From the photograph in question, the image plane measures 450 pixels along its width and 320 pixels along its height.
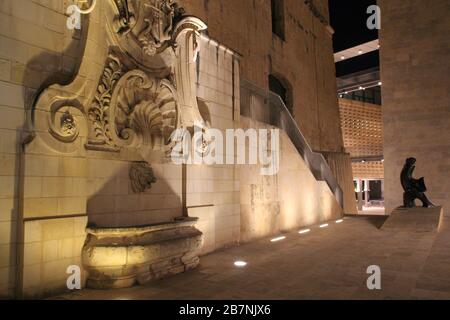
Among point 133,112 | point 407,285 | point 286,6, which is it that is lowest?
point 407,285

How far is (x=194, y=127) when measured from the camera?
23.1 feet

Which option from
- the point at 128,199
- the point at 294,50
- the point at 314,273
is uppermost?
the point at 294,50

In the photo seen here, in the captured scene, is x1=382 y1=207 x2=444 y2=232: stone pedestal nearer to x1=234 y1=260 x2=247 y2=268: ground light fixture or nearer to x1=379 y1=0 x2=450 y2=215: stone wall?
x1=234 y1=260 x2=247 y2=268: ground light fixture

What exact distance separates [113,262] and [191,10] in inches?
390

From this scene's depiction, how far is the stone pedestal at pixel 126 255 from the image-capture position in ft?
15.9

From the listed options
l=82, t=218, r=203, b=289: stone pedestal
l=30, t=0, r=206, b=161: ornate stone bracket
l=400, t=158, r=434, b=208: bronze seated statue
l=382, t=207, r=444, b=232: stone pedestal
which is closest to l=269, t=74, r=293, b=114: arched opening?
l=400, t=158, r=434, b=208: bronze seated statue

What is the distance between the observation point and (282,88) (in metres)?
18.9

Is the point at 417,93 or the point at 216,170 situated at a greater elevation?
the point at 417,93

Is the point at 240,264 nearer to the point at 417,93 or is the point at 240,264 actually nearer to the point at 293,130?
the point at 293,130

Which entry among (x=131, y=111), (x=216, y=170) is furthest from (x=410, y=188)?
(x=131, y=111)

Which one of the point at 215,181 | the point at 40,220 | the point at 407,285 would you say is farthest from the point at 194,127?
the point at 407,285

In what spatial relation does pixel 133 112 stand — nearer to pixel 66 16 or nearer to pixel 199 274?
pixel 66 16

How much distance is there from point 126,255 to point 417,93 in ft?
60.2

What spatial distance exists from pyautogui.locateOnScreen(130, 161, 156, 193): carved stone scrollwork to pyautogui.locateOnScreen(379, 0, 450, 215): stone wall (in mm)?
16078
